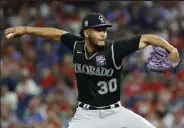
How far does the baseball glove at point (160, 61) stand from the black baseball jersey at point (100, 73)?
1.14 feet

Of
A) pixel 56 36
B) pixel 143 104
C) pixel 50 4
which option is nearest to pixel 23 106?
pixel 143 104

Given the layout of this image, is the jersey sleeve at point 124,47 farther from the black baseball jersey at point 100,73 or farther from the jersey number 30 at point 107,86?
the jersey number 30 at point 107,86

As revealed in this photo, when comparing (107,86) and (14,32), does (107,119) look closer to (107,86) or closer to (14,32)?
(107,86)

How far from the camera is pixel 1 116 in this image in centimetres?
1326

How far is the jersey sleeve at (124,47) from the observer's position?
773 centimetres

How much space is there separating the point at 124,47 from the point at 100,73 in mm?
452

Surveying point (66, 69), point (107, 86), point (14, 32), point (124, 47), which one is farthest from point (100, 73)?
point (66, 69)

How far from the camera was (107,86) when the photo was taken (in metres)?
8.05

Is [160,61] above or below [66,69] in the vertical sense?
above

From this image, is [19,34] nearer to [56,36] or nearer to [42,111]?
[56,36]

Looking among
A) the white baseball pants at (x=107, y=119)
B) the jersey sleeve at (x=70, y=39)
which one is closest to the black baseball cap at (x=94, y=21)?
the jersey sleeve at (x=70, y=39)

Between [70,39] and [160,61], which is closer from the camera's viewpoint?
[160,61]

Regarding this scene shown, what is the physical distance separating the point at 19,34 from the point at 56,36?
18.9 inches

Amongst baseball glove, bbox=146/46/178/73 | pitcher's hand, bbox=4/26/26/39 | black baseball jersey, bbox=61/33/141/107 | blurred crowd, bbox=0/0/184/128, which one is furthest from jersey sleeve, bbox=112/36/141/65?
blurred crowd, bbox=0/0/184/128
